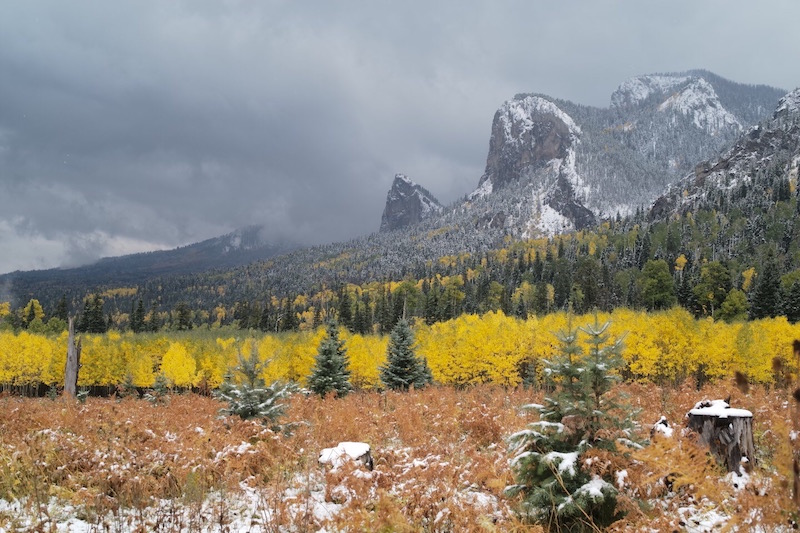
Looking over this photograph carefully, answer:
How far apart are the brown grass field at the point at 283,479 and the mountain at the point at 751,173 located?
143007 mm

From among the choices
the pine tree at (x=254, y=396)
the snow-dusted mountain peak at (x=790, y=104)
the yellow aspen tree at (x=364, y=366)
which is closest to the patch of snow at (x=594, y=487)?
the pine tree at (x=254, y=396)

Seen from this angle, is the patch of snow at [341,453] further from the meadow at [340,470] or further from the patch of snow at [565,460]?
the patch of snow at [565,460]

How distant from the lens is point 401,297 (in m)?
120

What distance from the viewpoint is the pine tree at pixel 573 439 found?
5.49m

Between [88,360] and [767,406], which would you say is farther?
[88,360]

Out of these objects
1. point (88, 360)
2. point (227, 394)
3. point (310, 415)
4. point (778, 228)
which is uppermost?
point (778, 228)

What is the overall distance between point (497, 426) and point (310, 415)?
4910mm

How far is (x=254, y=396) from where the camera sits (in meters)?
10.2

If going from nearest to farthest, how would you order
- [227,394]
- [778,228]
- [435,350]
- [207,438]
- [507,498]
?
[507,498] < [207,438] < [227,394] < [435,350] < [778,228]

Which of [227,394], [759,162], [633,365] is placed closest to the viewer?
[227,394]

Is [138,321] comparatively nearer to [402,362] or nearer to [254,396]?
[402,362]

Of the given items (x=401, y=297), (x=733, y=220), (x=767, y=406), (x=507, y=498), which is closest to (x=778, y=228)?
(x=733, y=220)

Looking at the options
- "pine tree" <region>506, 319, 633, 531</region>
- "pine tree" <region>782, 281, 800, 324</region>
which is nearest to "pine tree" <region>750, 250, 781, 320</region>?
"pine tree" <region>782, 281, 800, 324</region>

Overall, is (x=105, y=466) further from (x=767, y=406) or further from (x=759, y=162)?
(x=759, y=162)
